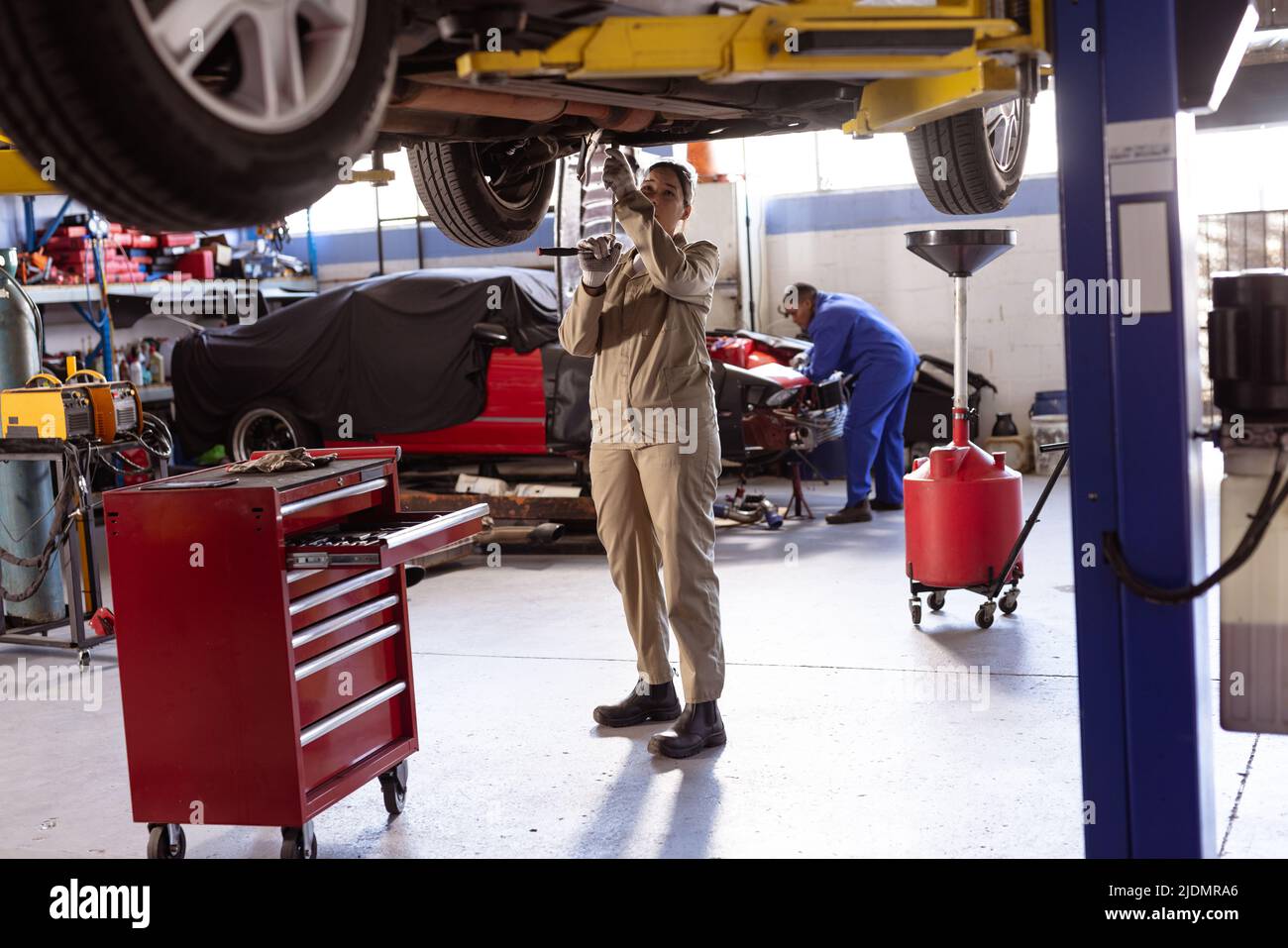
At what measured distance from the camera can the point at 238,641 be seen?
2.89 metres

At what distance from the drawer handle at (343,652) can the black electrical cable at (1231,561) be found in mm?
1803

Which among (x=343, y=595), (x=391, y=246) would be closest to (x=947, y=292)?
(x=391, y=246)

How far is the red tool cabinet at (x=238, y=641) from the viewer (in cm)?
286

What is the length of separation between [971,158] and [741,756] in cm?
183

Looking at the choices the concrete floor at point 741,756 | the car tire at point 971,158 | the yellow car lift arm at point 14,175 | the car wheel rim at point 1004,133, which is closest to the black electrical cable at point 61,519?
the concrete floor at point 741,756

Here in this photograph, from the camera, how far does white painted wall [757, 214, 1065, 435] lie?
9.99 metres

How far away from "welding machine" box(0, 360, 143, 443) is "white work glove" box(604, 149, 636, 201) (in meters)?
3.01

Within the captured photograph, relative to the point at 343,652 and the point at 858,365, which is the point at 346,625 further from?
the point at 858,365

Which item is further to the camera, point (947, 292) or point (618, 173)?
point (947, 292)

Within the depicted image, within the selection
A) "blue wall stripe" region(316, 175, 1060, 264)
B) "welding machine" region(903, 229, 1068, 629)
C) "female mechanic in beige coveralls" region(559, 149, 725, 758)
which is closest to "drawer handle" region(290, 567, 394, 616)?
"female mechanic in beige coveralls" region(559, 149, 725, 758)

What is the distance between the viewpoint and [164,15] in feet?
5.31

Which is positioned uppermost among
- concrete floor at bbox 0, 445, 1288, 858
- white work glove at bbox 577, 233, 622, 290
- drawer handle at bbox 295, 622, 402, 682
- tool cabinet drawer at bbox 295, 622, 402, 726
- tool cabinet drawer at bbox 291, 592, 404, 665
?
white work glove at bbox 577, 233, 622, 290

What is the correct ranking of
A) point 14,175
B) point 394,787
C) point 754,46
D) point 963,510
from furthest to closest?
point 963,510
point 394,787
point 14,175
point 754,46

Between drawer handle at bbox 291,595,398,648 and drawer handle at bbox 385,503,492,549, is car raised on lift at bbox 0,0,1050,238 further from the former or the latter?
drawer handle at bbox 291,595,398,648
